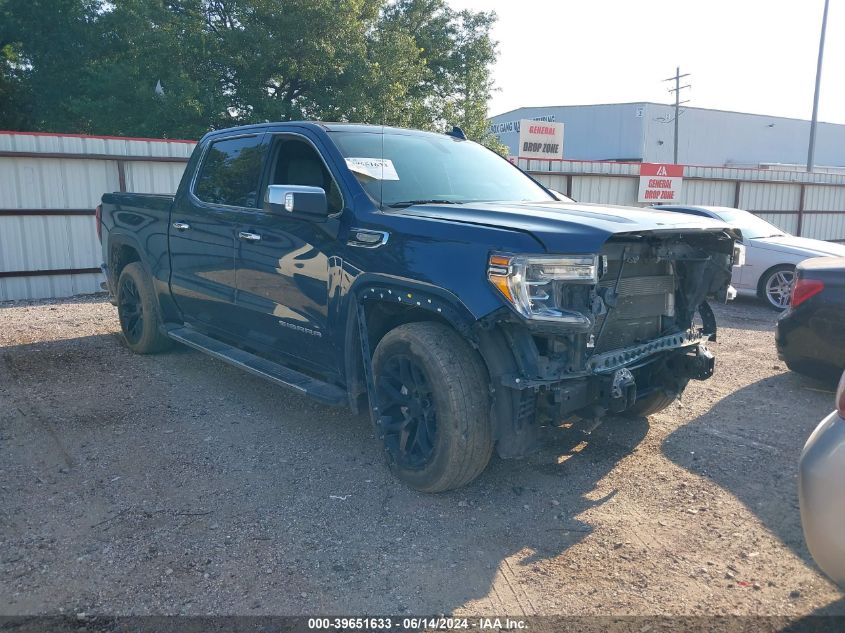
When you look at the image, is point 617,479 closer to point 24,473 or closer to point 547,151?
point 24,473

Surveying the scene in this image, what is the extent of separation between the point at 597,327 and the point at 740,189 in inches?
633

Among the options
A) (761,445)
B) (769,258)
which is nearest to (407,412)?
(761,445)

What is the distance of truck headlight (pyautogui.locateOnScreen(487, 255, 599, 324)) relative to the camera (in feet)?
10.9

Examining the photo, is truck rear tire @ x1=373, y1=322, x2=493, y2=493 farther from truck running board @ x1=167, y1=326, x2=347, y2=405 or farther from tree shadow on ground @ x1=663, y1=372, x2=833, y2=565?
tree shadow on ground @ x1=663, y1=372, x2=833, y2=565

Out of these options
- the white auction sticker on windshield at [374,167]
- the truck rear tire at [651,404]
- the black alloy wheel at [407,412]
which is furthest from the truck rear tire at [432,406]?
the truck rear tire at [651,404]

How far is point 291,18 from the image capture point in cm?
1966

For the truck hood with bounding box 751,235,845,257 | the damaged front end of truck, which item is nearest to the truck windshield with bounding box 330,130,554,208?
the damaged front end of truck

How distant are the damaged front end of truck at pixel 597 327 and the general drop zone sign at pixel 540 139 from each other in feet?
41.7

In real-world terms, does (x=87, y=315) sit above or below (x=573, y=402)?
below

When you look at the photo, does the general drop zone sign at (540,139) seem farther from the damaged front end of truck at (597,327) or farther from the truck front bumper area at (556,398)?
the truck front bumper area at (556,398)

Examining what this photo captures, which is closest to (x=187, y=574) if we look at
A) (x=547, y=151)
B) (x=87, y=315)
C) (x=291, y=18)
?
(x=87, y=315)

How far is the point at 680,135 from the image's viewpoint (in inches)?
1946

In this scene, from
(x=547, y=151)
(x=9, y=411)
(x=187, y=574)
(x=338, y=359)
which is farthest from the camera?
(x=547, y=151)

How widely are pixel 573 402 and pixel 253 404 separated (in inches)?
113
